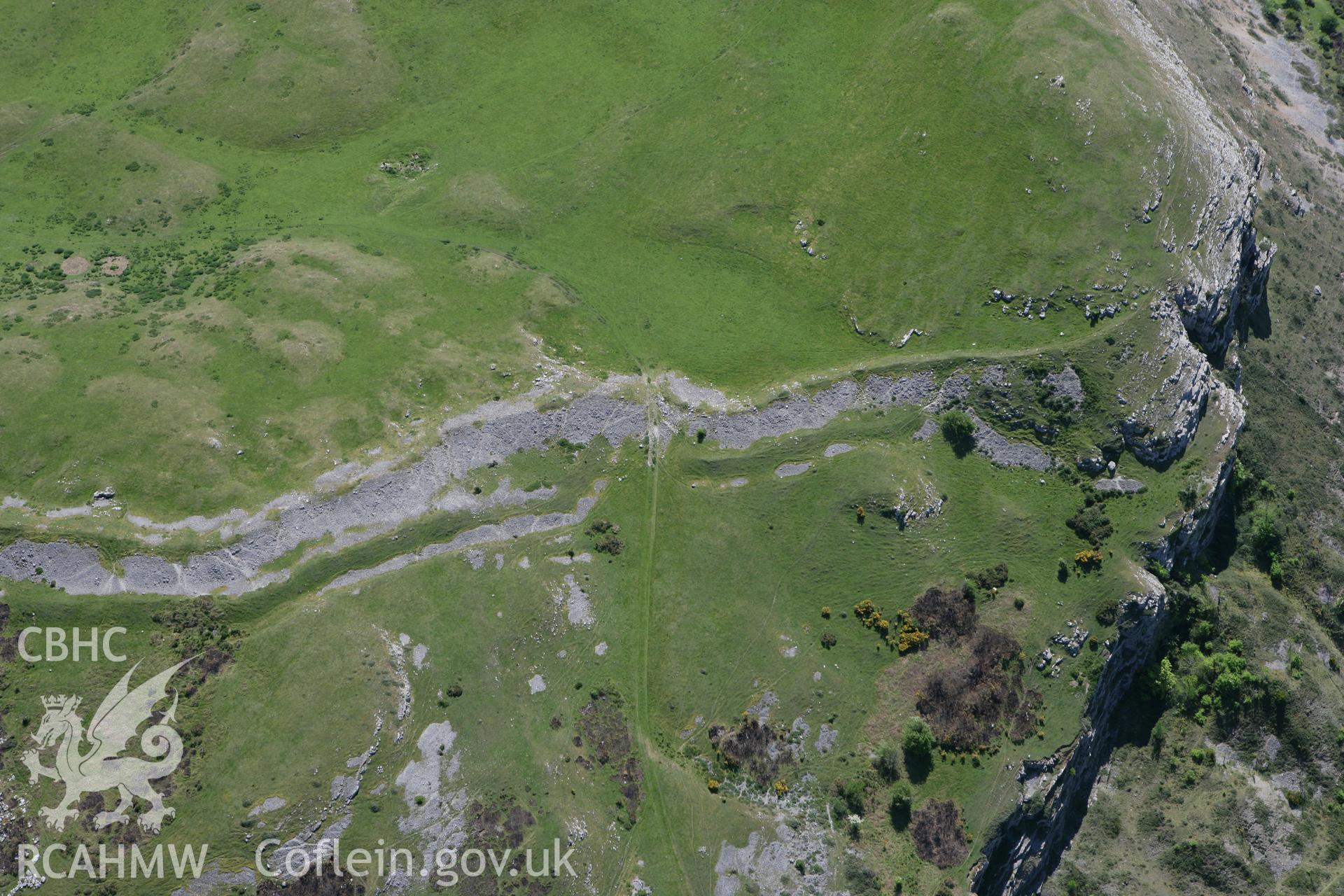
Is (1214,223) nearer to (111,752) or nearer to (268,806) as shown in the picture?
(268,806)

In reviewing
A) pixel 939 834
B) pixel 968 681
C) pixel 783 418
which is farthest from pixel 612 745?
pixel 783 418

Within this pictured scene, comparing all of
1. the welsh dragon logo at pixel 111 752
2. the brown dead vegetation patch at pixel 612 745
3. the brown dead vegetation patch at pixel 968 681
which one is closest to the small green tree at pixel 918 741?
the brown dead vegetation patch at pixel 968 681

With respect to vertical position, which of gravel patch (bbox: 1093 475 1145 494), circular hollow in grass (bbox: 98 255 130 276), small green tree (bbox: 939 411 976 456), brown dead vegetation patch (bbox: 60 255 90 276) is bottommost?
brown dead vegetation patch (bbox: 60 255 90 276)

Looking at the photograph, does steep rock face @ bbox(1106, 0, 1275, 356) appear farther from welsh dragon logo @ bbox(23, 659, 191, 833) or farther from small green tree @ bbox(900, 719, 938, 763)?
welsh dragon logo @ bbox(23, 659, 191, 833)

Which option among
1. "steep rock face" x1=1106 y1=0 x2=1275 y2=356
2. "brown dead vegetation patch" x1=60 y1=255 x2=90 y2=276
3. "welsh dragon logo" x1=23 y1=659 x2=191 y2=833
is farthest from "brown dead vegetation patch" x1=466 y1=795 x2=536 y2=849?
"steep rock face" x1=1106 y1=0 x2=1275 y2=356

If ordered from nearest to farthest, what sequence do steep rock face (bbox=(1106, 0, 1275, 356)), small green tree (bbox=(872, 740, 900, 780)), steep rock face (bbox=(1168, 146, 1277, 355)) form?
small green tree (bbox=(872, 740, 900, 780))
steep rock face (bbox=(1168, 146, 1277, 355))
steep rock face (bbox=(1106, 0, 1275, 356))

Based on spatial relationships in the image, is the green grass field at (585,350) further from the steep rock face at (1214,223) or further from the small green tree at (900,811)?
the steep rock face at (1214,223)

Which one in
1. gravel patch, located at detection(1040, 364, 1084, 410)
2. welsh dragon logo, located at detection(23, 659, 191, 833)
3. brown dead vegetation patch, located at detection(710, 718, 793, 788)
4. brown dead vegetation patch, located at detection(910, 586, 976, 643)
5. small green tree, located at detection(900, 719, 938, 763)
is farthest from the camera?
gravel patch, located at detection(1040, 364, 1084, 410)
